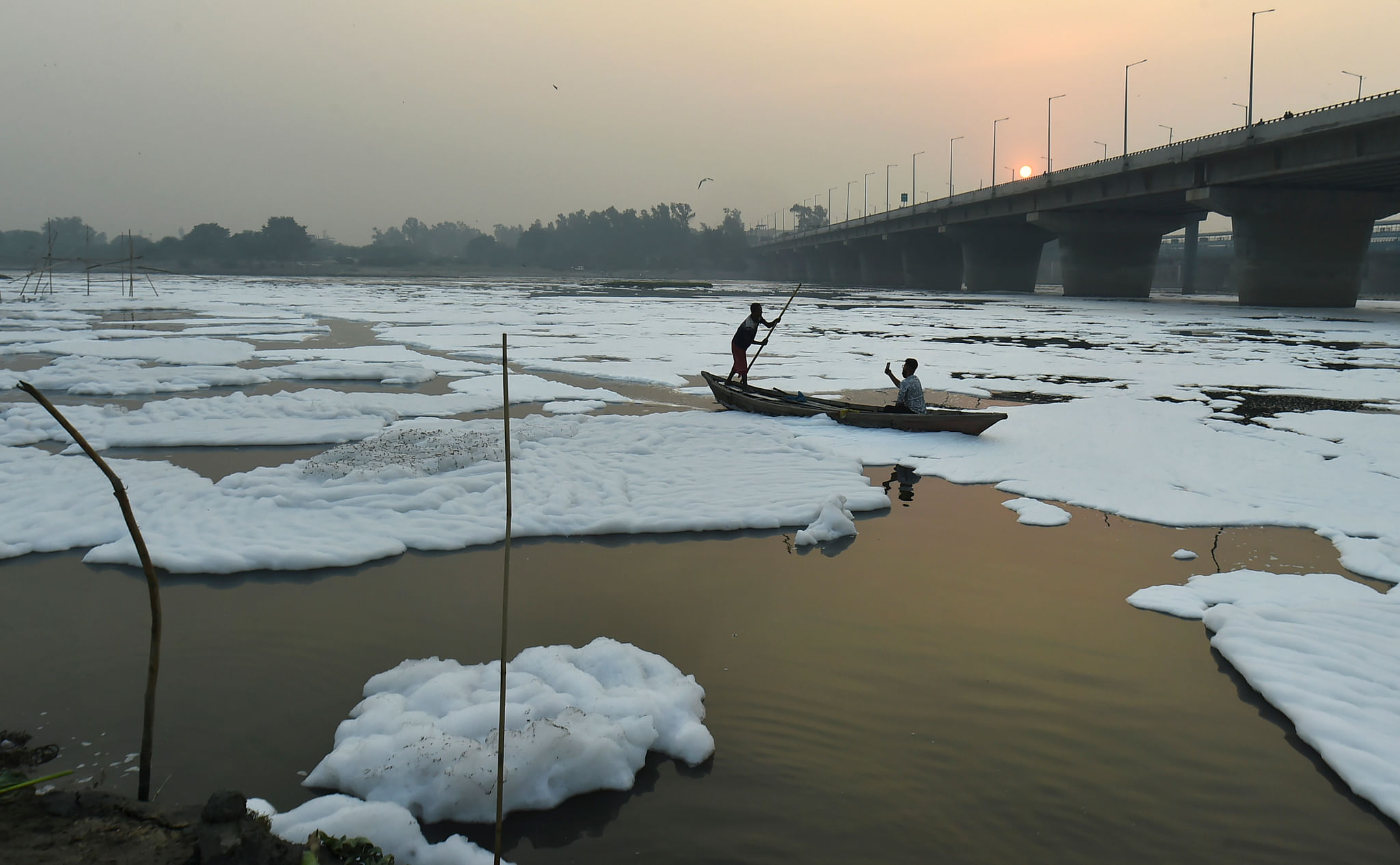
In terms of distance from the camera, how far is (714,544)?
8.69m

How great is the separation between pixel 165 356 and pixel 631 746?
2203cm

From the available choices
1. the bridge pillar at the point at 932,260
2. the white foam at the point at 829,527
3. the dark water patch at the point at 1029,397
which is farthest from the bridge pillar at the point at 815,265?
the white foam at the point at 829,527

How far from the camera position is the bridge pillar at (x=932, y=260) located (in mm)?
87438

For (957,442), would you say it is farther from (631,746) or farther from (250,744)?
(250,744)

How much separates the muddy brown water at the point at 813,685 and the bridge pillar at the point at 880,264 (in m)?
96.5

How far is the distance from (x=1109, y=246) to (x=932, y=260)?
2763cm

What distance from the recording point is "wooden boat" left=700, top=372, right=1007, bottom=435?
12945 millimetres

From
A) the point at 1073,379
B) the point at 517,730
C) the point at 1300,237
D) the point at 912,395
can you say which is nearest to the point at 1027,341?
the point at 1073,379

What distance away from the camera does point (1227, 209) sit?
45094mm

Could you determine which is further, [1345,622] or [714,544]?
[714,544]

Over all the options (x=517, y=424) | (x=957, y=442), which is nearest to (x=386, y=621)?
(x=517, y=424)

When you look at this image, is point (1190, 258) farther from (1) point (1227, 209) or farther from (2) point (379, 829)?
(2) point (379, 829)

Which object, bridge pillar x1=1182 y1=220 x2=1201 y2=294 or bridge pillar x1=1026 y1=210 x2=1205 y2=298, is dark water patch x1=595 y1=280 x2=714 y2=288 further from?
bridge pillar x1=1182 y1=220 x2=1201 y2=294

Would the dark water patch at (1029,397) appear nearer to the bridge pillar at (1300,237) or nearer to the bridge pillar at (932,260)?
the bridge pillar at (1300,237)
